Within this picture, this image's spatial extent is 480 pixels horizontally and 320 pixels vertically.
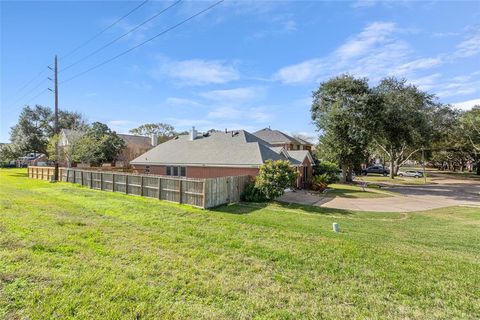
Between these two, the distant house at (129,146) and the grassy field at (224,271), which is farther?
the distant house at (129,146)

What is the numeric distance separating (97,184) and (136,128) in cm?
5064

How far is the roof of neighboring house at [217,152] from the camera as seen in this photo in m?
19.5

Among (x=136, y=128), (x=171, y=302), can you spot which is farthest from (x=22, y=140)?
(x=171, y=302)

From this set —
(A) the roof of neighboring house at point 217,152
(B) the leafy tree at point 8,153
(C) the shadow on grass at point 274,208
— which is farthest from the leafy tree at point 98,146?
(C) the shadow on grass at point 274,208

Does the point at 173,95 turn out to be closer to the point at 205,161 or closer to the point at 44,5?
the point at 205,161

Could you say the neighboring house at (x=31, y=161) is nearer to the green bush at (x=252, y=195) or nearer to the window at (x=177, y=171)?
the window at (x=177, y=171)

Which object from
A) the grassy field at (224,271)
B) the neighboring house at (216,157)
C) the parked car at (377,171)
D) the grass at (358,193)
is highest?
the neighboring house at (216,157)

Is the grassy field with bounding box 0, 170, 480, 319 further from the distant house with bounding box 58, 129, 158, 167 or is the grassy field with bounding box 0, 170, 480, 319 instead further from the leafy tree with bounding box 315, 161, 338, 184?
the distant house with bounding box 58, 129, 158, 167

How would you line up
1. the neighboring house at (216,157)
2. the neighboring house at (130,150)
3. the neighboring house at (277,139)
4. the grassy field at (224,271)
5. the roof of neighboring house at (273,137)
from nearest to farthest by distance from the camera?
the grassy field at (224,271), the neighboring house at (216,157), the neighboring house at (277,139), the roof of neighboring house at (273,137), the neighboring house at (130,150)

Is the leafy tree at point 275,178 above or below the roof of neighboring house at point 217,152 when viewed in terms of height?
below

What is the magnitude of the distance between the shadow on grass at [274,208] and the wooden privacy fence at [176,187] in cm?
67

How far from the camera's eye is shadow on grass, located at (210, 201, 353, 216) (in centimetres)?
1251

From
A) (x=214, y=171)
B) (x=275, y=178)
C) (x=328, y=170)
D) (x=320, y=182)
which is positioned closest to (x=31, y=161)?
(x=214, y=171)

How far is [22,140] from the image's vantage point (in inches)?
1497
